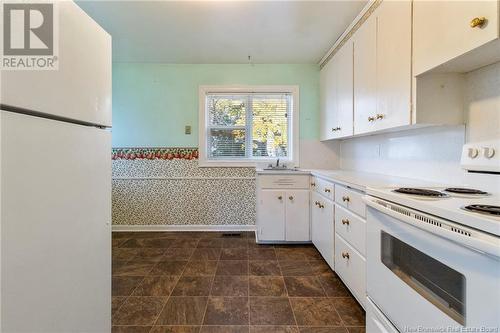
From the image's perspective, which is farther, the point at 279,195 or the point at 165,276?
the point at 279,195

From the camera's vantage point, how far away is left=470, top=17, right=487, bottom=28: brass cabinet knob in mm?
949

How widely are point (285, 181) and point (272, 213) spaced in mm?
404

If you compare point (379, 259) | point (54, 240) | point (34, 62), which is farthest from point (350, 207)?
point (34, 62)

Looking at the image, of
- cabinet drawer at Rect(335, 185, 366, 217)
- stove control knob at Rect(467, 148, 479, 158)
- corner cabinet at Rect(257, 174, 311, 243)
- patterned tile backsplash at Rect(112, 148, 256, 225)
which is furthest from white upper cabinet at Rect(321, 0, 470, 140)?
patterned tile backsplash at Rect(112, 148, 256, 225)

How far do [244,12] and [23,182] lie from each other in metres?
2.11

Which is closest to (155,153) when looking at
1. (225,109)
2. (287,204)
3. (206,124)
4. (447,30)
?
(206,124)

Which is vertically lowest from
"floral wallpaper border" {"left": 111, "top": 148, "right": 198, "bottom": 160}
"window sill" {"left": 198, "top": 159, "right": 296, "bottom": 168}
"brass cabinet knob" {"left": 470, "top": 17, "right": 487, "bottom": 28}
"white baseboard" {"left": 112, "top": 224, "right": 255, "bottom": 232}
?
"white baseboard" {"left": 112, "top": 224, "right": 255, "bottom": 232}

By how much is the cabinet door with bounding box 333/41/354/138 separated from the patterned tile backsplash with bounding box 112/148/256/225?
53.7 inches

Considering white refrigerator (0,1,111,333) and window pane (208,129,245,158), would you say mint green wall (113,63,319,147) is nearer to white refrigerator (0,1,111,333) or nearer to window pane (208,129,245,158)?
window pane (208,129,245,158)

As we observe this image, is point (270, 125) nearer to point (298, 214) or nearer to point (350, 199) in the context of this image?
point (298, 214)

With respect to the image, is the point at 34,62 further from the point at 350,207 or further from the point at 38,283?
the point at 350,207

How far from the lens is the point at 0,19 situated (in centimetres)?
60

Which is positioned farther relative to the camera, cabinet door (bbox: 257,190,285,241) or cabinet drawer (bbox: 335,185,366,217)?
cabinet door (bbox: 257,190,285,241)

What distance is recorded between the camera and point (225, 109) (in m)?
3.35
